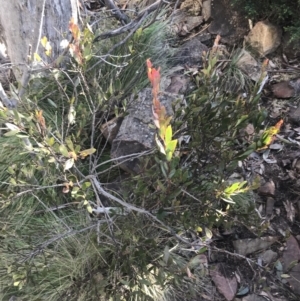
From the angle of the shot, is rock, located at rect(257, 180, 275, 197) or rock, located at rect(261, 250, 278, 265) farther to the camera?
rock, located at rect(257, 180, 275, 197)

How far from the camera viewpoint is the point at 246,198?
2.62 meters

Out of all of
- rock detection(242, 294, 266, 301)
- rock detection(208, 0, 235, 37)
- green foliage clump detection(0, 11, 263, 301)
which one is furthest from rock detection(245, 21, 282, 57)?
rock detection(242, 294, 266, 301)

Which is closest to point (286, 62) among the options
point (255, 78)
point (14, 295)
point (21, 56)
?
point (255, 78)

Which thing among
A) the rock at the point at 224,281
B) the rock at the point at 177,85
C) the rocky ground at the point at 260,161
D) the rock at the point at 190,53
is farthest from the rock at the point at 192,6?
the rock at the point at 224,281

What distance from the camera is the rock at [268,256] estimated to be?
2514 millimetres

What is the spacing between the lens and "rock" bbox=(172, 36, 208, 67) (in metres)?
3.44

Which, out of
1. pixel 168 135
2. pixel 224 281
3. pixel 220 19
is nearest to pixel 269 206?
pixel 224 281

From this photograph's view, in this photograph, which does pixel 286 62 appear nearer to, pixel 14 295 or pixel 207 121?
pixel 207 121

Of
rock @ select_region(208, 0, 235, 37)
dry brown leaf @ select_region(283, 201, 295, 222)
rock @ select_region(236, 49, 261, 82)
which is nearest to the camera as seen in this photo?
dry brown leaf @ select_region(283, 201, 295, 222)

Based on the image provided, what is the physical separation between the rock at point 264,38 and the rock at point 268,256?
1.64 metres

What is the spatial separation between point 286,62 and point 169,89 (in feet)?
3.31

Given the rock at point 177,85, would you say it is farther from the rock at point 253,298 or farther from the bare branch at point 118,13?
the rock at point 253,298

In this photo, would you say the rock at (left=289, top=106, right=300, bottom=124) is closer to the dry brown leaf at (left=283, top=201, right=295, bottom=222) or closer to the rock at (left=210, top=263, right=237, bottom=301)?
the dry brown leaf at (left=283, top=201, right=295, bottom=222)

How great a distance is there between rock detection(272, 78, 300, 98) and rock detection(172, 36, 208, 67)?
0.65 metres
